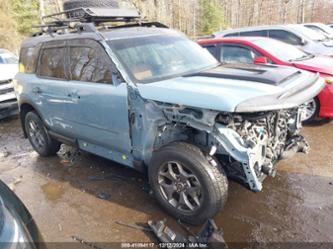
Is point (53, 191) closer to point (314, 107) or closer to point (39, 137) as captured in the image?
point (39, 137)

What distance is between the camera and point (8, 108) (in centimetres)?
730

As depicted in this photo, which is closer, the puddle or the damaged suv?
the damaged suv

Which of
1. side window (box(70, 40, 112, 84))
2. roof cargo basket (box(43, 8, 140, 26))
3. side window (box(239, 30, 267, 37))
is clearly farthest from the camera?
side window (box(239, 30, 267, 37))

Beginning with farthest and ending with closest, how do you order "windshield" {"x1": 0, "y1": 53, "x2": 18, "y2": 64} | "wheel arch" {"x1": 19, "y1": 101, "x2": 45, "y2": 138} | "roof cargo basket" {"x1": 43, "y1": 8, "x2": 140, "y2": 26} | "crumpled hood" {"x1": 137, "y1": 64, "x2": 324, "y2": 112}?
"windshield" {"x1": 0, "y1": 53, "x2": 18, "y2": 64} → "wheel arch" {"x1": 19, "y1": 101, "x2": 45, "y2": 138} → "roof cargo basket" {"x1": 43, "y1": 8, "x2": 140, "y2": 26} → "crumpled hood" {"x1": 137, "y1": 64, "x2": 324, "y2": 112}

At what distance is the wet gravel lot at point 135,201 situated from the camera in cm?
293

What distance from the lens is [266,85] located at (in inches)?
111

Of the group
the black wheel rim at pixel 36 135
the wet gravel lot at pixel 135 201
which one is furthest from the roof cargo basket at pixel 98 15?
the wet gravel lot at pixel 135 201

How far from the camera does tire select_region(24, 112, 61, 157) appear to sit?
4.87 metres

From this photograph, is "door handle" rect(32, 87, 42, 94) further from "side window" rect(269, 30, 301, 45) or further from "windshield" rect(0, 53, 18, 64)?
"side window" rect(269, 30, 301, 45)

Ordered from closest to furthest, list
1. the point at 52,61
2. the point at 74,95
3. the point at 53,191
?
the point at 74,95 → the point at 53,191 → the point at 52,61

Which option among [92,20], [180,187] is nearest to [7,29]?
[92,20]

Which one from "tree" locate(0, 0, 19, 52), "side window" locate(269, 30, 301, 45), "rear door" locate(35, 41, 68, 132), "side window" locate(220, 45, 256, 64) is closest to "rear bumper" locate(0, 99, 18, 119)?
"rear door" locate(35, 41, 68, 132)

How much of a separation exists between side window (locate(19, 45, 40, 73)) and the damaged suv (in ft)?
0.97

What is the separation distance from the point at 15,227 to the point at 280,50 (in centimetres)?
584
